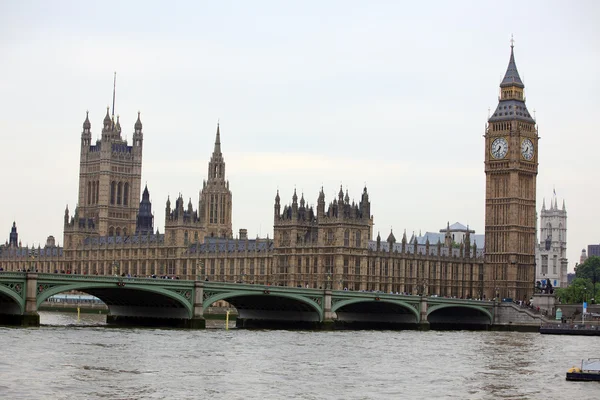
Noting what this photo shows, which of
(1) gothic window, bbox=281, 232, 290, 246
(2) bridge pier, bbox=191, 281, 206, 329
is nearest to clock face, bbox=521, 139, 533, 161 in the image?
(1) gothic window, bbox=281, 232, 290, 246

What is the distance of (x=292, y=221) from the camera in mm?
156375

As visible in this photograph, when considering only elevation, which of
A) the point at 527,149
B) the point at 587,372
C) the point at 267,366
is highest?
the point at 527,149

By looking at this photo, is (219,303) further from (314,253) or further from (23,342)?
(23,342)

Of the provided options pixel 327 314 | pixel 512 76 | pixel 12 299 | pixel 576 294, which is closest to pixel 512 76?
pixel 512 76

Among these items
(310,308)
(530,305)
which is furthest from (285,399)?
(530,305)

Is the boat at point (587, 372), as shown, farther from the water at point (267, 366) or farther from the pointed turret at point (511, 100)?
the pointed turret at point (511, 100)

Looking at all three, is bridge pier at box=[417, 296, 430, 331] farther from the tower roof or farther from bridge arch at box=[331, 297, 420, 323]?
the tower roof

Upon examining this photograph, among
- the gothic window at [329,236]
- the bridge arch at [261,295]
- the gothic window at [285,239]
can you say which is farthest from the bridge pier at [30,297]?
the gothic window at [285,239]

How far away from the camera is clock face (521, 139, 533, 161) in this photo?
160m

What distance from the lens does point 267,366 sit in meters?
69.9

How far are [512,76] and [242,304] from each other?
6246cm

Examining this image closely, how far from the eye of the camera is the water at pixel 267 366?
58031 millimetres

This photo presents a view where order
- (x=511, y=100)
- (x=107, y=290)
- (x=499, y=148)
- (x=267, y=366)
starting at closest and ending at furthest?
(x=267, y=366), (x=107, y=290), (x=499, y=148), (x=511, y=100)

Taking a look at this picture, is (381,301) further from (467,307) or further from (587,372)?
(587,372)
